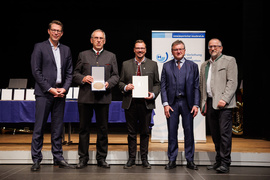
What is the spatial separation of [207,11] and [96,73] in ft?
15.4

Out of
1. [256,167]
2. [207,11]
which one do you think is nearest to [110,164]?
[256,167]

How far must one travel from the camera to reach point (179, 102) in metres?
3.46

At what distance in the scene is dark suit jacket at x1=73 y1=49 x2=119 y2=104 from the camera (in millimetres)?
3373

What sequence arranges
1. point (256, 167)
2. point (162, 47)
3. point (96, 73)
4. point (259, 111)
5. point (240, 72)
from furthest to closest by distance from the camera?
point (240, 72) → point (259, 111) → point (162, 47) → point (256, 167) → point (96, 73)

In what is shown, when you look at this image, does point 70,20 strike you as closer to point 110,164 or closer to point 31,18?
point 31,18

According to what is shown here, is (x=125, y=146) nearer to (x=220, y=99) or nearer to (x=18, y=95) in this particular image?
(x=220, y=99)

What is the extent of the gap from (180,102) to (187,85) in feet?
0.78

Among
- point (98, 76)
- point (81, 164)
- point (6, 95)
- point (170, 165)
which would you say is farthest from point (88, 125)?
point (6, 95)

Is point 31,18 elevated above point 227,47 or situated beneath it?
elevated above

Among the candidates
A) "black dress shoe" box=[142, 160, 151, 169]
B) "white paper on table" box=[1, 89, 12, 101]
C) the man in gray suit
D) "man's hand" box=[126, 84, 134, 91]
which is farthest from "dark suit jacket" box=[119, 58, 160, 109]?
"white paper on table" box=[1, 89, 12, 101]

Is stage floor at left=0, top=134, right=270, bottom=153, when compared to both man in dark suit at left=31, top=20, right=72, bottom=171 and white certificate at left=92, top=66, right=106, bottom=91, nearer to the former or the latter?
man in dark suit at left=31, top=20, right=72, bottom=171

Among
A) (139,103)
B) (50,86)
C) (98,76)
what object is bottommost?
(139,103)

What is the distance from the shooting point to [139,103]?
3.44 metres

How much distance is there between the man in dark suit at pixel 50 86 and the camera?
3.29 metres
